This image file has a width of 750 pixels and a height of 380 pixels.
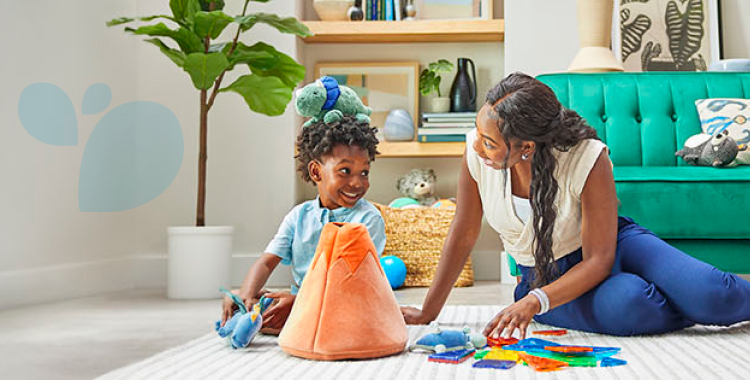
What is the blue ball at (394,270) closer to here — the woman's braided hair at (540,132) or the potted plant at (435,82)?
the potted plant at (435,82)

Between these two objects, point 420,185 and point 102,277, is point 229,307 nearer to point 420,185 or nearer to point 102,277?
point 102,277

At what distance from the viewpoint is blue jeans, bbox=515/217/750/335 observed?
5.29 ft

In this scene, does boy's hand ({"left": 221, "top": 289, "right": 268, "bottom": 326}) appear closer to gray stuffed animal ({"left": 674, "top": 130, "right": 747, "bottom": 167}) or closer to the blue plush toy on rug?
the blue plush toy on rug

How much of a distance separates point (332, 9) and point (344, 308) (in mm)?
2608

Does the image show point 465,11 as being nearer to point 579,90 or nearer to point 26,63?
point 579,90

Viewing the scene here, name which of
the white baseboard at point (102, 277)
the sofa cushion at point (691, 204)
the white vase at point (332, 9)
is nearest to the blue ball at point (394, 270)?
the white baseboard at point (102, 277)

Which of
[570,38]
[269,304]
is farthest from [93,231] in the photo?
[570,38]

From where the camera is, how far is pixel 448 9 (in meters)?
3.81

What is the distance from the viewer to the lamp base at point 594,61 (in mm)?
3266

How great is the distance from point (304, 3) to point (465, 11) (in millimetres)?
840

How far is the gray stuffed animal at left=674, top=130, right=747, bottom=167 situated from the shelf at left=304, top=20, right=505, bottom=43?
1185mm

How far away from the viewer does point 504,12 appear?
367 cm

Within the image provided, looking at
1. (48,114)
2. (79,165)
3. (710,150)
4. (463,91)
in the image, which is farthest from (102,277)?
(710,150)

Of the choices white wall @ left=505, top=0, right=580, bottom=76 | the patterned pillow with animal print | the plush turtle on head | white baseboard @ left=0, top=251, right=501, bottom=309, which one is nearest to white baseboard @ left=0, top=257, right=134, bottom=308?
white baseboard @ left=0, top=251, right=501, bottom=309
